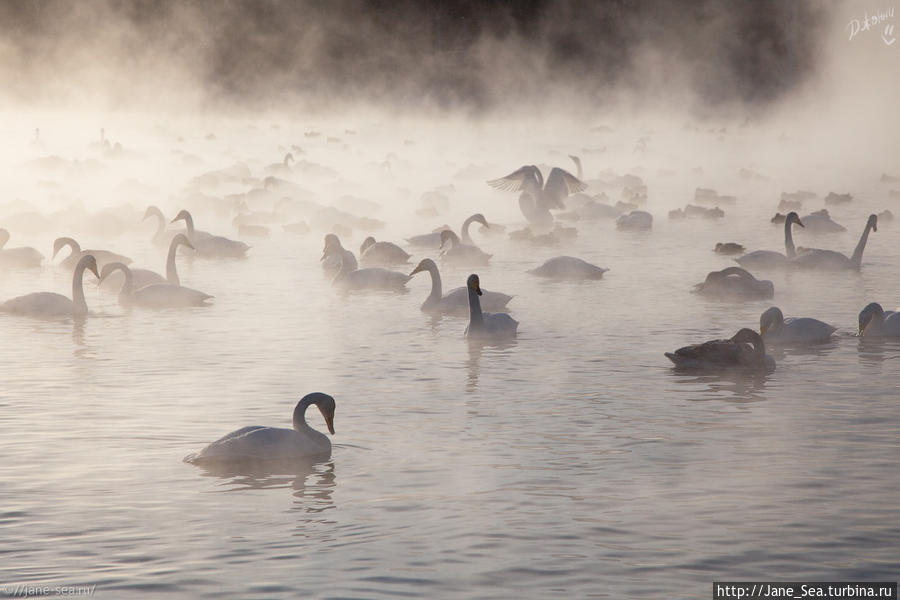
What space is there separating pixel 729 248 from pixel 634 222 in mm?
4526

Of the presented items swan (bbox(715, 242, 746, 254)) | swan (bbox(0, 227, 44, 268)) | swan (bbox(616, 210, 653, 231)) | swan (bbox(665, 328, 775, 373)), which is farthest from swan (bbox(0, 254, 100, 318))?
swan (bbox(616, 210, 653, 231))

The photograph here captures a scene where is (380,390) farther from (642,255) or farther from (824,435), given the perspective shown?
(642,255)

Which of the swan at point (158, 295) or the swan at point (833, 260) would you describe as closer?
the swan at point (158, 295)

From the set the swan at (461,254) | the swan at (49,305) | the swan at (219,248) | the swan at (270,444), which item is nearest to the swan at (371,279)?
the swan at (461,254)

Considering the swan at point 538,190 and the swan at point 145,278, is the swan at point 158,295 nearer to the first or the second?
the swan at point 145,278

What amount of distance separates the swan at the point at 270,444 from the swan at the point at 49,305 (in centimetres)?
784

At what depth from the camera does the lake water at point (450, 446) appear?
308 inches

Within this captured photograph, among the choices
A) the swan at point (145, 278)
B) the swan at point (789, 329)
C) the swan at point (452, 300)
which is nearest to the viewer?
the swan at point (789, 329)

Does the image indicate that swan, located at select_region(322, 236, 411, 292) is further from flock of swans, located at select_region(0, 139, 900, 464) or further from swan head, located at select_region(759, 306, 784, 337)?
swan head, located at select_region(759, 306, 784, 337)

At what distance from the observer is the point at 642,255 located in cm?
2400

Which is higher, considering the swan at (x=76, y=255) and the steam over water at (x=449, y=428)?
the swan at (x=76, y=255)

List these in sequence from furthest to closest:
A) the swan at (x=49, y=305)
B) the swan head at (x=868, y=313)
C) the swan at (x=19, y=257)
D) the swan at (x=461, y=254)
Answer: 1. the swan at (x=461, y=254)
2. the swan at (x=19, y=257)
3. the swan at (x=49, y=305)
4. the swan head at (x=868, y=313)

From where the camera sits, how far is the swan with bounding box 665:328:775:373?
43.8 ft

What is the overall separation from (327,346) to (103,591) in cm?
786
